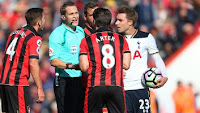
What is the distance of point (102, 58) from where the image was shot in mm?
7363

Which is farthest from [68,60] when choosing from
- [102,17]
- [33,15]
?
[102,17]

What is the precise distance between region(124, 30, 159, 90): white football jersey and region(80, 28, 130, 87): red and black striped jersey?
4.17 ft

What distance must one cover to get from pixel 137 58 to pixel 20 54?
6.70 feet

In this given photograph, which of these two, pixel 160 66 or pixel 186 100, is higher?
pixel 160 66

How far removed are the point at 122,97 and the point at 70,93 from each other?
4.65ft

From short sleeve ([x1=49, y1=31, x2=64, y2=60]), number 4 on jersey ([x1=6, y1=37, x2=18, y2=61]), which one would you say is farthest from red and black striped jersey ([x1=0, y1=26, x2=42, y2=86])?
short sleeve ([x1=49, y1=31, x2=64, y2=60])

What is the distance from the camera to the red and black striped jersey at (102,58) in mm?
7367

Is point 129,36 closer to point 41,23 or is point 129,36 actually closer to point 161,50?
point 41,23

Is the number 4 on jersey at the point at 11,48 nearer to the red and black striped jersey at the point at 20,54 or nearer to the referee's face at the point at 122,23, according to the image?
the red and black striped jersey at the point at 20,54

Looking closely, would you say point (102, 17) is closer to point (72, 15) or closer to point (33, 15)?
point (72, 15)

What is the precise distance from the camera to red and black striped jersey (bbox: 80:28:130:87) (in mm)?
7367

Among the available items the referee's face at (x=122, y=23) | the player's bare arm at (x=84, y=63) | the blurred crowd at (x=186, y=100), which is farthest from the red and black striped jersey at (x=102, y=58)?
the blurred crowd at (x=186, y=100)

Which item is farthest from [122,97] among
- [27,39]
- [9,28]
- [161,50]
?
[9,28]

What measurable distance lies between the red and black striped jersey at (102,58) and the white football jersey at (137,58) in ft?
4.17
